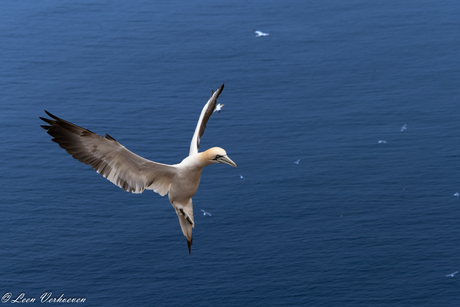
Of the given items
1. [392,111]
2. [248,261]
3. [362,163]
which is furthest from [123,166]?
[392,111]

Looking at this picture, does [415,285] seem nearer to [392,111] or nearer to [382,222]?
[382,222]

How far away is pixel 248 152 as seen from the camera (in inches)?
5448

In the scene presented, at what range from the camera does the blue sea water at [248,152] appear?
112m

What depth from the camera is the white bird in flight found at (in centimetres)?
2642
